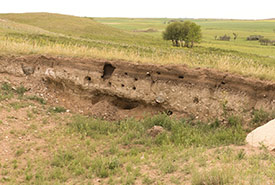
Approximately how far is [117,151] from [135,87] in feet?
11.8

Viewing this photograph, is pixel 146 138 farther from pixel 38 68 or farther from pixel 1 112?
pixel 38 68

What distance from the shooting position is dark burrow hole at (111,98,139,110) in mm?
11727

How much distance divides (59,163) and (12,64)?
6905 millimetres

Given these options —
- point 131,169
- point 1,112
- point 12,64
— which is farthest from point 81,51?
point 131,169

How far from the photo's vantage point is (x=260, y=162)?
6348 mm

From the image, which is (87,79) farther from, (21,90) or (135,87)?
(21,90)

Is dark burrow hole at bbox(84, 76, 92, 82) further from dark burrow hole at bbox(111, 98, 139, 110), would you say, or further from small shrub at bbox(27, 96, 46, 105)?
small shrub at bbox(27, 96, 46, 105)

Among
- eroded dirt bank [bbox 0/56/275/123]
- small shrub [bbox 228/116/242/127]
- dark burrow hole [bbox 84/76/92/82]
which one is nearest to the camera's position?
small shrub [bbox 228/116/242/127]

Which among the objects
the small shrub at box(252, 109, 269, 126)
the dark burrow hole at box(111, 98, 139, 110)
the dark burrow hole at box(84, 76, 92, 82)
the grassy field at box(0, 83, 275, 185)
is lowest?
the grassy field at box(0, 83, 275, 185)

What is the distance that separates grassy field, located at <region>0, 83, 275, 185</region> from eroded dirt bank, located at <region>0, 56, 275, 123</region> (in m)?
0.72

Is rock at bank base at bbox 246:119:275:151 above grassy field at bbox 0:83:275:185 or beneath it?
above

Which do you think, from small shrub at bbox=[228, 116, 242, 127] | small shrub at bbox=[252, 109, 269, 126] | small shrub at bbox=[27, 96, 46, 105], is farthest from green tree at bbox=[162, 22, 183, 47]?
small shrub at bbox=[252, 109, 269, 126]

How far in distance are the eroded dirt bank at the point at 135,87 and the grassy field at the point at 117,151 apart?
72cm

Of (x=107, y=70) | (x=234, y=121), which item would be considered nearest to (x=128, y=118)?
(x=107, y=70)
